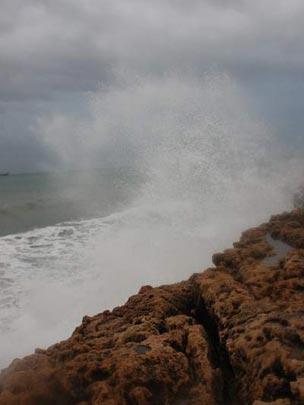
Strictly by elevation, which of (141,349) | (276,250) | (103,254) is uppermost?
(103,254)

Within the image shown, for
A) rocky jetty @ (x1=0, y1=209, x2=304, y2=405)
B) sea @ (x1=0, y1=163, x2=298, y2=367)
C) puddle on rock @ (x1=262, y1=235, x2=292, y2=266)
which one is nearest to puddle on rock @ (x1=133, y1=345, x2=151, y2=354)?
rocky jetty @ (x1=0, y1=209, x2=304, y2=405)

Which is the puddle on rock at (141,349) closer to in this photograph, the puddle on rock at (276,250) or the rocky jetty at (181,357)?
the rocky jetty at (181,357)

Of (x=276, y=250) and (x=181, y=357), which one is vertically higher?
(x=276, y=250)

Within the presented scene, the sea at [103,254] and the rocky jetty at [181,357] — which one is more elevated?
the sea at [103,254]

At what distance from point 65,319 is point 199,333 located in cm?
579

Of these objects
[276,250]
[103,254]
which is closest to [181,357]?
[276,250]

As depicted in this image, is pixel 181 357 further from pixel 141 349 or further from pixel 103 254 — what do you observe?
pixel 103 254

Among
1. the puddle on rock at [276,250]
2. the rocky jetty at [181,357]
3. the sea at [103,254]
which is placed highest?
the sea at [103,254]

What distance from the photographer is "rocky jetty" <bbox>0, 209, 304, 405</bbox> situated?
189 inches

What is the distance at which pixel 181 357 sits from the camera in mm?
5379

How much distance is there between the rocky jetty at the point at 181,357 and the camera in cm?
481

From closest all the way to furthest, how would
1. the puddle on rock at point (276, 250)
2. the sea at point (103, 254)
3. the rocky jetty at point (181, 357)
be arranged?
the rocky jetty at point (181, 357) < the puddle on rock at point (276, 250) < the sea at point (103, 254)

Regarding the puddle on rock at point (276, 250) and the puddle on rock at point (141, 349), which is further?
the puddle on rock at point (276, 250)

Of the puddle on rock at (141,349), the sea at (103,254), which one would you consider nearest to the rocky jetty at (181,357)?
the puddle on rock at (141,349)
